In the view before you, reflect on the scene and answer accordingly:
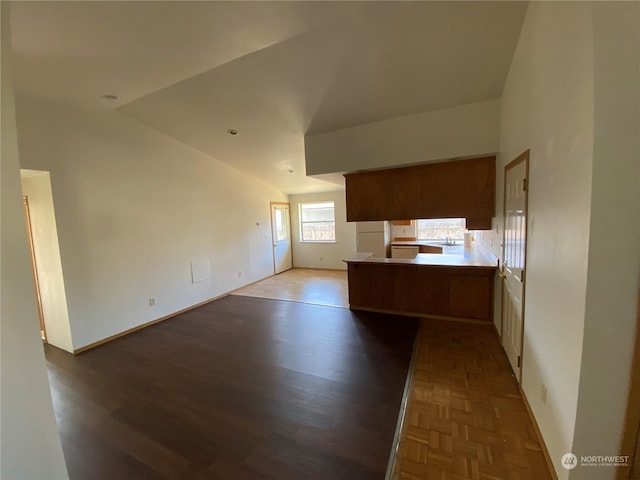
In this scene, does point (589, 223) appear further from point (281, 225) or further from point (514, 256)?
point (281, 225)

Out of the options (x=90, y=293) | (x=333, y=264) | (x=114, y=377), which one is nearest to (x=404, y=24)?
(x=114, y=377)

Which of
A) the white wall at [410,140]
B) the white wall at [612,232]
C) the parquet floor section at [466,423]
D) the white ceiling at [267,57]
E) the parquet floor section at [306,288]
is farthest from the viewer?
the parquet floor section at [306,288]

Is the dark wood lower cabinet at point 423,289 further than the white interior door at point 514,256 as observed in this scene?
Yes

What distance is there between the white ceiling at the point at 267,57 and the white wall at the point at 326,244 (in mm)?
3868

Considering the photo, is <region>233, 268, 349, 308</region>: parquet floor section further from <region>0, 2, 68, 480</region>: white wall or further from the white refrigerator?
<region>0, 2, 68, 480</region>: white wall

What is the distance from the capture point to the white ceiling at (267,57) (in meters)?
1.88

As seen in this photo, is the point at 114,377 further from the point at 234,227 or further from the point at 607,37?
the point at 607,37

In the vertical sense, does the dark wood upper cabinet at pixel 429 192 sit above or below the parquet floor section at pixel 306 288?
above

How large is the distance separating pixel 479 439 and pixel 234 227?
17.2 feet

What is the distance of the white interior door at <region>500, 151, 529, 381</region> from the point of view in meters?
2.14

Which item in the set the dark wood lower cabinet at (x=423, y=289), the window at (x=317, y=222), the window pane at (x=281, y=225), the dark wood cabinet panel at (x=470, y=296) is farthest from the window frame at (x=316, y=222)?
the dark wood cabinet panel at (x=470, y=296)

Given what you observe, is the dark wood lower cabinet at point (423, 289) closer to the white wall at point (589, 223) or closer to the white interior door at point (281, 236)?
the white wall at point (589, 223)

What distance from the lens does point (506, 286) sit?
9.21 feet

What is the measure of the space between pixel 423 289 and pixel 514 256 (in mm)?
1613
